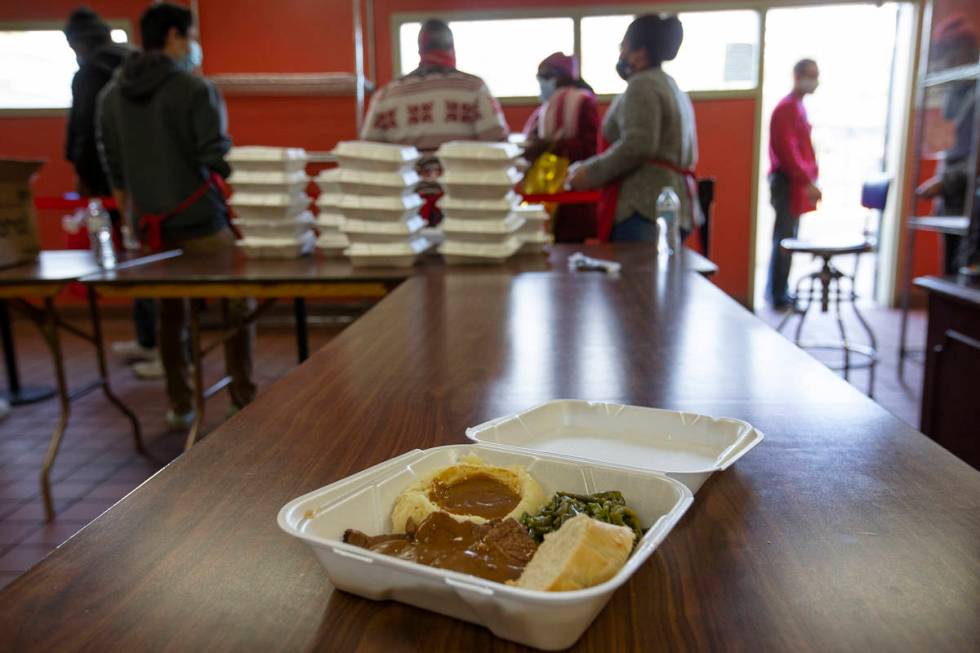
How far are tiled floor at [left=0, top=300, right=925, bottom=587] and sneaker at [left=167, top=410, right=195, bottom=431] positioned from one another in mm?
38

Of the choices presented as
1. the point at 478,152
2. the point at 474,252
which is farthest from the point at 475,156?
the point at 474,252

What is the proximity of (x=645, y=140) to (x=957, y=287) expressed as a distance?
114 centimetres

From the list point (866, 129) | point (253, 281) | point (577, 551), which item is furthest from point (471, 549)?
point (866, 129)

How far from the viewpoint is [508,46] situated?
216 inches

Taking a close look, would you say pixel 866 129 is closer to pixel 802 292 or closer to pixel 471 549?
pixel 802 292

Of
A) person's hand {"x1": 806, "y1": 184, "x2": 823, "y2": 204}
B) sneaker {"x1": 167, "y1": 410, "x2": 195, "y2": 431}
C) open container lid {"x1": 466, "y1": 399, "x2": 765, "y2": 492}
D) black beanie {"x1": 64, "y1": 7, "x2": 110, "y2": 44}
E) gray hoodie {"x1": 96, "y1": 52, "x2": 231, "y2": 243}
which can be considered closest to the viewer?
open container lid {"x1": 466, "y1": 399, "x2": 765, "y2": 492}

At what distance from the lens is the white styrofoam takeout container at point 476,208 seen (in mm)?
2566

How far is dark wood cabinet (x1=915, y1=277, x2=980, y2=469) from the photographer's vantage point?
214 centimetres

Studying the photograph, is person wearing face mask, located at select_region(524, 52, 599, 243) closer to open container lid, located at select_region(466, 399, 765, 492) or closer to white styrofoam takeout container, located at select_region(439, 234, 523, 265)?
white styrofoam takeout container, located at select_region(439, 234, 523, 265)

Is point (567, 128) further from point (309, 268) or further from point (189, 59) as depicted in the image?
point (189, 59)

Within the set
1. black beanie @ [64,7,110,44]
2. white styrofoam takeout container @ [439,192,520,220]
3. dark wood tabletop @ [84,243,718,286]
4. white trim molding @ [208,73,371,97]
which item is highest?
black beanie @ [64,7,110,44]

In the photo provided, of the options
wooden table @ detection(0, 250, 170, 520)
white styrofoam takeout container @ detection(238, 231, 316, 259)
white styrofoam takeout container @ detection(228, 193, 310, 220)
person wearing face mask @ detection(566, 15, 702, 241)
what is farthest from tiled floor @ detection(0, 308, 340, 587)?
Answer: person wearing face mask @ detection(566, 15, 702, 241)

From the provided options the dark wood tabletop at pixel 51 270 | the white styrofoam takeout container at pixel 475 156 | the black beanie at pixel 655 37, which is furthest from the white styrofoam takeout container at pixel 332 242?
the black beanie at pixel 655 37

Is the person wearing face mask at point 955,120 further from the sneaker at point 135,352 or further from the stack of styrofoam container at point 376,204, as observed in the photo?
the sneaker at point 135,352
